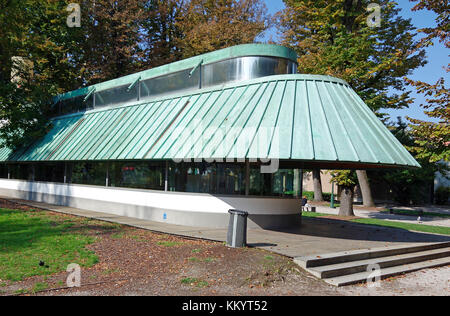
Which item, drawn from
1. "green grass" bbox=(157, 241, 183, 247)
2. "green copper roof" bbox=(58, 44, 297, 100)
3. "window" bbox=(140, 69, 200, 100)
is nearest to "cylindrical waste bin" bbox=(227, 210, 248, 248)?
"green grass" bbox=(157, 241, 183, 247)

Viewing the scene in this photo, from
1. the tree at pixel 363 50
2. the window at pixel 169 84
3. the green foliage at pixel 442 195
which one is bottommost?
the green foliage at pixel 442 195

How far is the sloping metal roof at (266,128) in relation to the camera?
1077cm

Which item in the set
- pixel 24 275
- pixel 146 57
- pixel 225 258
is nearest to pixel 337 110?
pixel 225 258

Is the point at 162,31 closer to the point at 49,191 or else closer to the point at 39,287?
the point at 49,191

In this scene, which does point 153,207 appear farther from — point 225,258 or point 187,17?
point 187,17

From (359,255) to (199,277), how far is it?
15.1 feet

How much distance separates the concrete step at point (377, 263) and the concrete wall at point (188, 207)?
464cm

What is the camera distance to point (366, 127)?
1166cm

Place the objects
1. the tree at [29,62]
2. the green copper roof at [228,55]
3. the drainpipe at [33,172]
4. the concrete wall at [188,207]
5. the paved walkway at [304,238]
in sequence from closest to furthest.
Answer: the paved walkway at [304,238] < the concrete wall at [188,207] < the green copper roof at [228,55] < the tree at [29,62] < the drainpipe at [33,172]

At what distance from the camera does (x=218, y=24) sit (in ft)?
109

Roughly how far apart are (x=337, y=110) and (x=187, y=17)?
Answer: 29169 millimetres
